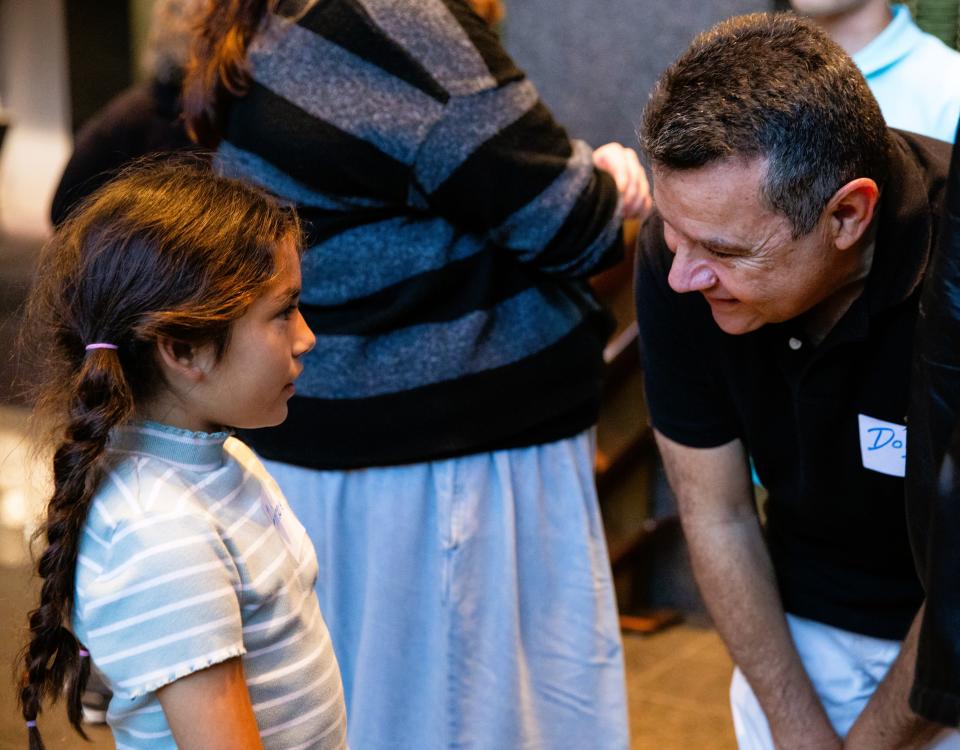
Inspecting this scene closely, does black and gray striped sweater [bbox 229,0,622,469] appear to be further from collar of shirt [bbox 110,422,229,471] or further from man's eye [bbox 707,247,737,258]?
collar of shirt [bbox 110,422,229,471]

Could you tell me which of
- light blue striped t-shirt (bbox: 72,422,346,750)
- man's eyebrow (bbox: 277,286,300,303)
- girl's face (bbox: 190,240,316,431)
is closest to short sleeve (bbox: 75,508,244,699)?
light blue striped t-shirt (bbox: 72,422,346,750)

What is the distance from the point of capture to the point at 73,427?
4.34 feet

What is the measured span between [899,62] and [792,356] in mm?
940

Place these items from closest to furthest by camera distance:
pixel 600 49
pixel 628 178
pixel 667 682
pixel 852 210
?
pixel 852 210, pixel 628 178, pixel 667 682, pixel 600 49

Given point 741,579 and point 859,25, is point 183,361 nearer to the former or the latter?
point 741,579

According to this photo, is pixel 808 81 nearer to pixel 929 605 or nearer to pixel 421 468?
pixel 929 605

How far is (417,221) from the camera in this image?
1903 millimetres

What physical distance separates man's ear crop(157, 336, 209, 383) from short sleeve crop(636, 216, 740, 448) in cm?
69

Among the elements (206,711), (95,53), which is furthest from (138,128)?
(95,53)

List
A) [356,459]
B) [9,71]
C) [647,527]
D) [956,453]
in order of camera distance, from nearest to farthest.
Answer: [956,453] < [356,459] < [647,527] < [9,71]

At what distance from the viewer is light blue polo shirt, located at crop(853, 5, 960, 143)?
7.50 ft

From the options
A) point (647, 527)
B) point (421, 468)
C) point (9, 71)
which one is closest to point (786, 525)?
point (421, 468)

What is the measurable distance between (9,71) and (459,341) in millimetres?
8449

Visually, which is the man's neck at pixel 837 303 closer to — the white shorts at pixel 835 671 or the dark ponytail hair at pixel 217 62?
the white shorts at pixel 835 671
